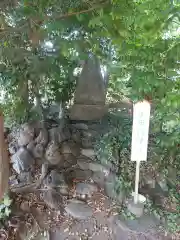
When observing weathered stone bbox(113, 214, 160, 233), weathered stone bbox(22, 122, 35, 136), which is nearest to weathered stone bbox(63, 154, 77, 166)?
weathered stone bbox(22, 122, 35, 136)

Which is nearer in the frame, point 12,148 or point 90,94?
point 12,148

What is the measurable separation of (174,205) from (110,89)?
1901 millimetres

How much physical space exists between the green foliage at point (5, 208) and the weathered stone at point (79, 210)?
0.66m

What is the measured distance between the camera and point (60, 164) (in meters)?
3.07

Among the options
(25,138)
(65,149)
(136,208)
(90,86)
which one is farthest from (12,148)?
(136,208)

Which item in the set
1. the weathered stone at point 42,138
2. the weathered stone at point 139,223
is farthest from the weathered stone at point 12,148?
the weathered stone at point 139,223

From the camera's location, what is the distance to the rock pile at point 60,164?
9.15 feet

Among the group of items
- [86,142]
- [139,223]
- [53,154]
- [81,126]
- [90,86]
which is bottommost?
[139,223]

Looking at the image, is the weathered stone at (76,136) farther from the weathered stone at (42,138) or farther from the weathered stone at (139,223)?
the weathered stone at (139,223)

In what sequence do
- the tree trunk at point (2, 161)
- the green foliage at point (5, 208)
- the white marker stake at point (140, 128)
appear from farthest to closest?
the green foliage at point (5, 208) → the white marker stake at point (140, 128) → the tree trunk at point (2, 161)

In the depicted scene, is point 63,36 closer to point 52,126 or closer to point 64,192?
point 52,126

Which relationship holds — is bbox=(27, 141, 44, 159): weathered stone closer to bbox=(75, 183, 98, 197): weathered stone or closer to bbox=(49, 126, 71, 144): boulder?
bbox=(49, 126, 71, 144): boulder

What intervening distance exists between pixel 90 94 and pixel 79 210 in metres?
1.66

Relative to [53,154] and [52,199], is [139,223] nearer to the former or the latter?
[52,199]
